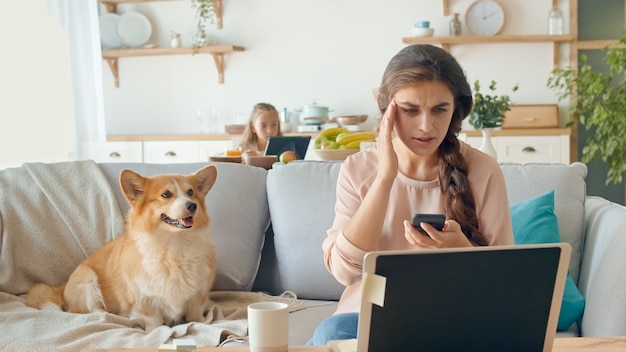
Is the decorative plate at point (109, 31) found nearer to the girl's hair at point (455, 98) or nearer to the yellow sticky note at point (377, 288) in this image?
the girl's hair at point (455, 98)

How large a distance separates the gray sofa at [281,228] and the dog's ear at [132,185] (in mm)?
225

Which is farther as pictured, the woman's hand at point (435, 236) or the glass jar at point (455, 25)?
the glass jar at point (455, 25)

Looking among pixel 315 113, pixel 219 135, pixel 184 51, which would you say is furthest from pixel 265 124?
pixel 184 51

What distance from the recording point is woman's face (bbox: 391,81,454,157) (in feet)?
5.73

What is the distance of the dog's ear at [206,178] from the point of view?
2.37m

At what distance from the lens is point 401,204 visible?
1.85 m

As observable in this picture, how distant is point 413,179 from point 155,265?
2.72ft

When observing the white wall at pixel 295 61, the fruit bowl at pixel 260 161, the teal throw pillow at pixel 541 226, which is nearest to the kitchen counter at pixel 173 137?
the white wall at pixel 295 61

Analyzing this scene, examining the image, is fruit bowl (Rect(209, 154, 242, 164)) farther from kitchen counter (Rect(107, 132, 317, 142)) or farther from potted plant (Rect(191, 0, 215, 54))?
potted plant (Rect(191, 0, 215, 54))

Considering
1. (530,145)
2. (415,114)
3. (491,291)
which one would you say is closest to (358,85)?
(530,145)

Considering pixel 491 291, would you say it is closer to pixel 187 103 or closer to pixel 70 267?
pixel 70 267

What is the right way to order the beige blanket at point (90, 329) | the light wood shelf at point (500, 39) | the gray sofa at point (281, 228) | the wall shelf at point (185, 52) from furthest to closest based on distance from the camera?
the wall shelf at point (185, 52)
the light wood shelf at point (500, 39)
the gray sofa at point (281, 228)
the beige blanket at point (90, 329)

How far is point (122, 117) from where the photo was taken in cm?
602

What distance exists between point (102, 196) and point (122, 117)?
3.59m
